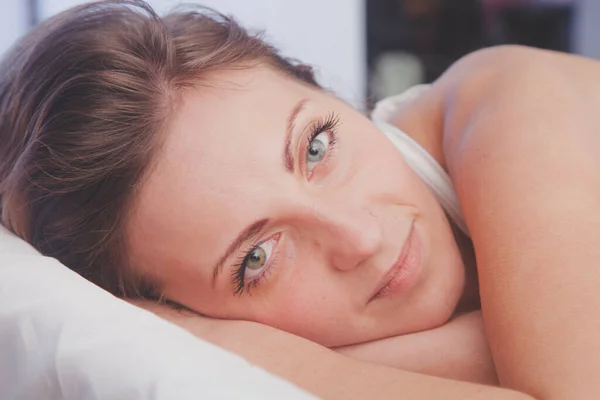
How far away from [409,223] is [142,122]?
322 millimetres

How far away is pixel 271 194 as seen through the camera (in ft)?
2.33

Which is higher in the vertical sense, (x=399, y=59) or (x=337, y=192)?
(x=337, y=192)

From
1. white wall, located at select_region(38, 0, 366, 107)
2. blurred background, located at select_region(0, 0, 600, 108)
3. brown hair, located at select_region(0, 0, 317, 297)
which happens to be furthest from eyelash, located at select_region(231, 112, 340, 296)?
blurred background, located at select_region(0, 0, 600, 108)

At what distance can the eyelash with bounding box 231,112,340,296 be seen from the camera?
2.44 feet

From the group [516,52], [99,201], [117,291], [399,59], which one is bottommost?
[399,59]

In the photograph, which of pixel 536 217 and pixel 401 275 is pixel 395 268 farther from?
pixel 536 217

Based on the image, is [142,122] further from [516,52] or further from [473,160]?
[516,52]

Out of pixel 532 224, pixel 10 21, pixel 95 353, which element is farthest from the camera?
pixel 10 21

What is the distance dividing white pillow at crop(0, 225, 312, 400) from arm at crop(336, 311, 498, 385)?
0.29 meters

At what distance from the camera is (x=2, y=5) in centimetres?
159

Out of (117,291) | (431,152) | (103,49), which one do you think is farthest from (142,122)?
(431,152)

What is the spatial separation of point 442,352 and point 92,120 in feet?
1.53

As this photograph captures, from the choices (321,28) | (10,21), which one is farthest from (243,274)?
(321,28)

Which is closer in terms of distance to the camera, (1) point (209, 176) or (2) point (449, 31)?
(1) point (209, 176)
